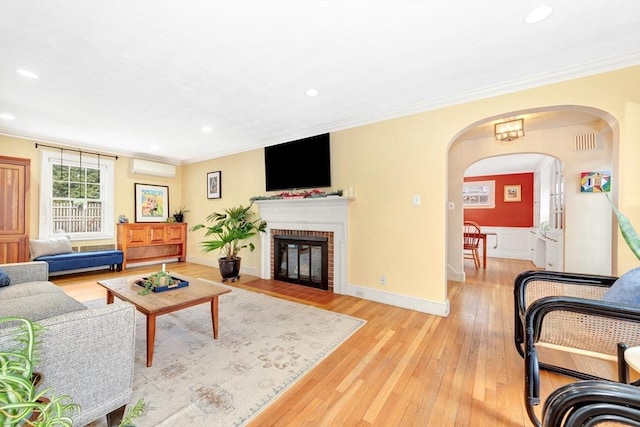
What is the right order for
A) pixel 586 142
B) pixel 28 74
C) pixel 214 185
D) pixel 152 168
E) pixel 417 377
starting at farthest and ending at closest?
pixel 152 168 < pixel 214 185 < pixel 586 142 < pixel 28 74 < pixel 417 377

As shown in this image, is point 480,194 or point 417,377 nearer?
point 417,377

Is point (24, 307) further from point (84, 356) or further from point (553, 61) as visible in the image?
point (553, 61)

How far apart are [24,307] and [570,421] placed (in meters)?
3.01

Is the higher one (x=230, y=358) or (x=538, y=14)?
(x=538, y=14)

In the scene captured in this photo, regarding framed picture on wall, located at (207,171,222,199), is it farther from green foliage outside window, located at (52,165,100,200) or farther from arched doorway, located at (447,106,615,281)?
arched doorway, located at (447,106,615,281)

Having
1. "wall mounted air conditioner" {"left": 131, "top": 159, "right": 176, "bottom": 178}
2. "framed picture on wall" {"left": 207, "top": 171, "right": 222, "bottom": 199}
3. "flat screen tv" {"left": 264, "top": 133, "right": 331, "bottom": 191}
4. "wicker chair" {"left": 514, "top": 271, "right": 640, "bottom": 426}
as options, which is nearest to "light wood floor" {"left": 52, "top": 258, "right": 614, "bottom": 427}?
"wicker chair" {"left": 514, "top": 271, "right": 640, "bottom": 426}

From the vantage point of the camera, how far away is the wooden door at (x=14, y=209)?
11.7ft

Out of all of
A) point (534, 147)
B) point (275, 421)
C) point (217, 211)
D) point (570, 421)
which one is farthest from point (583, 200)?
point (217, 211)

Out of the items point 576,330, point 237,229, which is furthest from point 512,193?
point 237,229

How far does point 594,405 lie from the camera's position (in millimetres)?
749

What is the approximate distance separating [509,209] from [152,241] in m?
8.67

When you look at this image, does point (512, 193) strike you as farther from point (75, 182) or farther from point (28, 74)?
point (75, 182)

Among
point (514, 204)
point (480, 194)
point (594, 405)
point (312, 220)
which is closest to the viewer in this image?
point (594, 405)

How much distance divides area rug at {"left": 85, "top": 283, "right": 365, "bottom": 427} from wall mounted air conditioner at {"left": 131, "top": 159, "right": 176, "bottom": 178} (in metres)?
3.26
